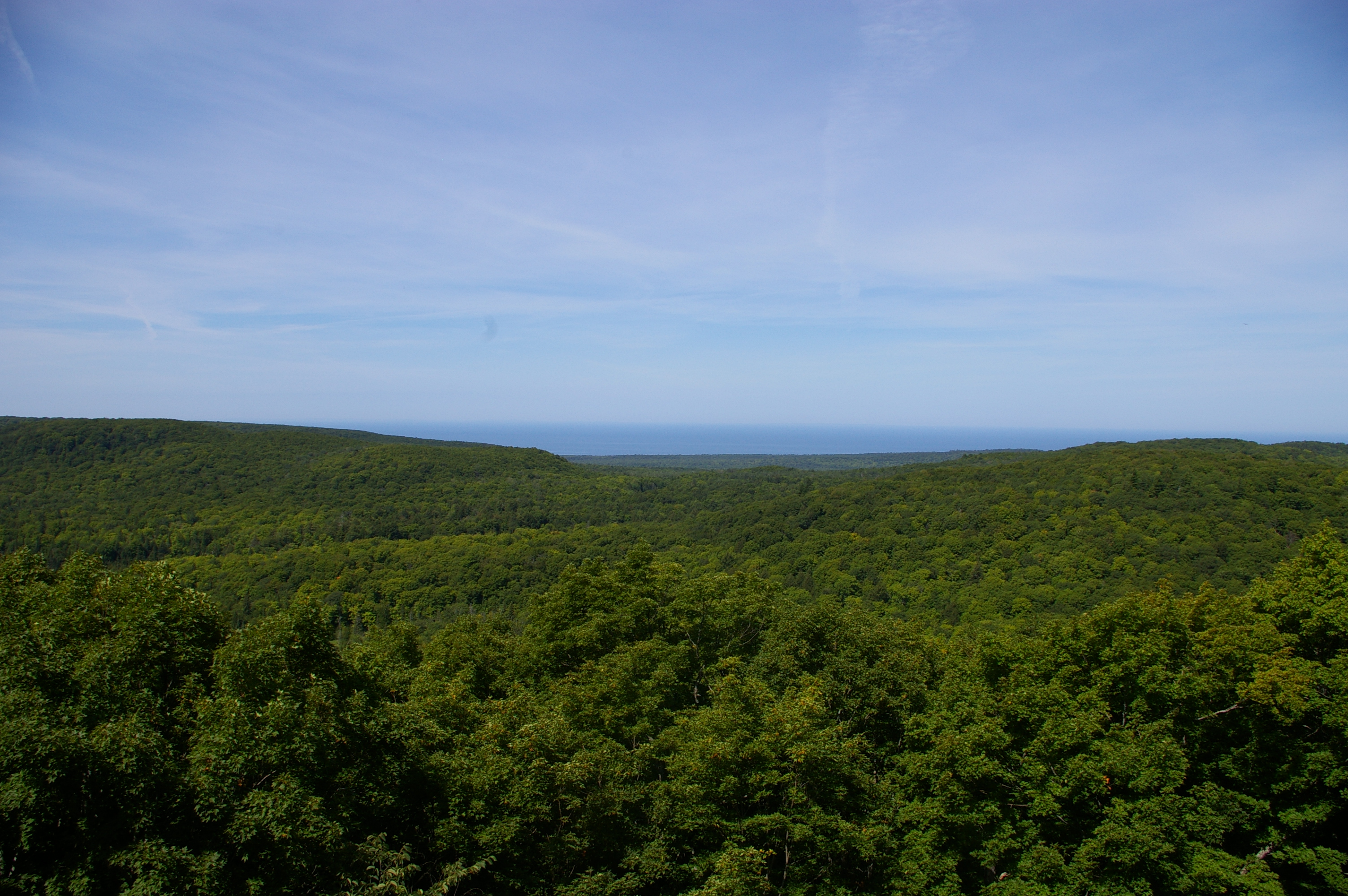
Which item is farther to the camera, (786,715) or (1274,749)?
(1274,749)

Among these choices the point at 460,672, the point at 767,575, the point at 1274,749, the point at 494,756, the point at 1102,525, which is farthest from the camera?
the point at 767,575

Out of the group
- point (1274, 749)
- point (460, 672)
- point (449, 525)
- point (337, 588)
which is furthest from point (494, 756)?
point (449, 525)

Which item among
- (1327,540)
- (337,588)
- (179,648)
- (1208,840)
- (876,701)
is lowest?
(337,588)

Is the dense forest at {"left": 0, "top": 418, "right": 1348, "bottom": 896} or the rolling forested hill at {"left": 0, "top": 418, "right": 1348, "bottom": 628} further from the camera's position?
the rolling forested hill at {"left": 0, "top": 418, "right": 1348, "bottom": 628}

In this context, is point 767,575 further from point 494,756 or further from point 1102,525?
point 494,756

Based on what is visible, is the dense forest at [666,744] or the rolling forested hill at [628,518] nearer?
the dense forest at [666,744]

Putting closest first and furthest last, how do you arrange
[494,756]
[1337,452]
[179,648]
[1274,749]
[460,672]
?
1. [179,648]
2. [494,756]
3. [1274,749]
4. [460,672]
5. [1337,452]

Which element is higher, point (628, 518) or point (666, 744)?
point (666, 744)

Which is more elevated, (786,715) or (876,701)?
(786,715)

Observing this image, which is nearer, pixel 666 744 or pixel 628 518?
pixel 666 744
